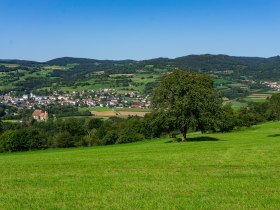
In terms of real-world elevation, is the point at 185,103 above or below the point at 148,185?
below

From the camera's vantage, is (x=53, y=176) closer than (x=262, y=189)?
No

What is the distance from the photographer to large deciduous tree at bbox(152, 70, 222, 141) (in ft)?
164

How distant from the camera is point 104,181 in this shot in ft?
58.8

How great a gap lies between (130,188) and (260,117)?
376 feet

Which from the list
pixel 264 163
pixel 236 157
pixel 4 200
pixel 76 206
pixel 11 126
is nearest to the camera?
pixel 76 206

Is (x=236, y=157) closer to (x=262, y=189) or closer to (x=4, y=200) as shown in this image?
(x=262, y=189)

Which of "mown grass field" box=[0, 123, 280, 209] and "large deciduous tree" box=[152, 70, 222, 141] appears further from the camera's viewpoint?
"large deciduous tree" box=[152, 70, 222, 141]

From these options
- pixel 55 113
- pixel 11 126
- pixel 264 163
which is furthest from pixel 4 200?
pixel 55 113

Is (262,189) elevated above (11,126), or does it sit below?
above

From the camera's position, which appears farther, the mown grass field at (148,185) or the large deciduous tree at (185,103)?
the large deciduous tree at (185,103)

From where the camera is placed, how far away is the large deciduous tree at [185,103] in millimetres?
50094

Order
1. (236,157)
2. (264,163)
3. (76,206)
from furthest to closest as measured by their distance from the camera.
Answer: (236,157), (264,163), (76,206)

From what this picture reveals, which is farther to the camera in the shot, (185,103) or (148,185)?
(185,103)

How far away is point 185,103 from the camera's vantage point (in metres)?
49.4
